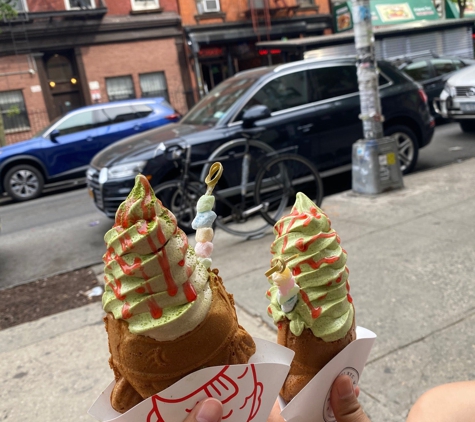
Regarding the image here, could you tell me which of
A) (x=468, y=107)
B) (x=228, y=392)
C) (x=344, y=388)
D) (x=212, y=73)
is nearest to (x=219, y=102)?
(x=344, y=388)

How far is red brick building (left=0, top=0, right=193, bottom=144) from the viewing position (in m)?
17.7

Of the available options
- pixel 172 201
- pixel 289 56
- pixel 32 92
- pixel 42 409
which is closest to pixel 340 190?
pixel 172 201

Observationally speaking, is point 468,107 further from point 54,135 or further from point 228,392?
point 228,392

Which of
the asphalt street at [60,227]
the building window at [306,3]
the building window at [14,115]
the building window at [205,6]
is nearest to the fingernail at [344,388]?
the asphalt street at [60,227]

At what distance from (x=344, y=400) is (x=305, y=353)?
18cm

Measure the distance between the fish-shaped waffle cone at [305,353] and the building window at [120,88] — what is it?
63.9 ft

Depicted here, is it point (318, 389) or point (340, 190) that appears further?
point (340, 190)

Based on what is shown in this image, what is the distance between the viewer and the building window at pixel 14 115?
17.8 meters

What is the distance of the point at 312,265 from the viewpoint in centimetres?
131

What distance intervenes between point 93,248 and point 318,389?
5139 millimetres

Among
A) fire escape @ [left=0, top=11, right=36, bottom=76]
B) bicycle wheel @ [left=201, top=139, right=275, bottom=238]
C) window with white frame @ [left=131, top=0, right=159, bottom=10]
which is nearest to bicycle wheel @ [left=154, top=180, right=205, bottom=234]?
bicycle wheel @ [left=201, top=139, right=275, bottom=238]

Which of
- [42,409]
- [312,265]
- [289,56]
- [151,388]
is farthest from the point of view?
[289,56]

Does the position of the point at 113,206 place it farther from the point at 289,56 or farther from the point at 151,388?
the point at 289,56

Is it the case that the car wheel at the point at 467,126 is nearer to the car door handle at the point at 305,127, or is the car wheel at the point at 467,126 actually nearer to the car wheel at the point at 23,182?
the car door handle at the point at 305,127
